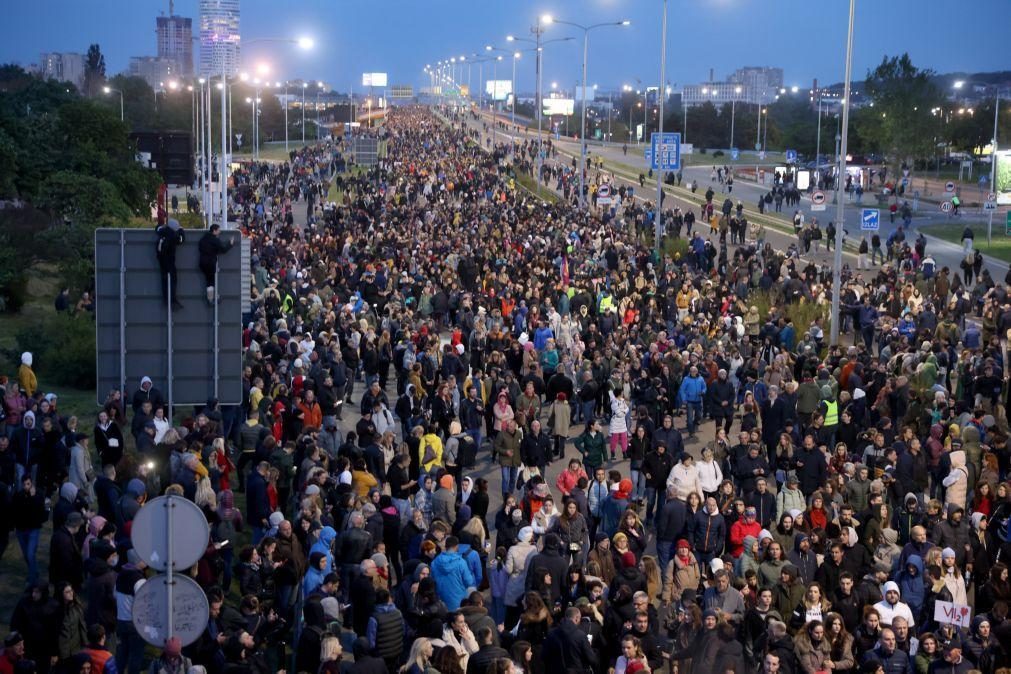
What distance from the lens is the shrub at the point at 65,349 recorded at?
89.9 feet

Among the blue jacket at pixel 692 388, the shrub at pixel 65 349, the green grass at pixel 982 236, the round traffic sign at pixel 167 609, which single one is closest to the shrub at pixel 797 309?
the blue jacket at pixel 692 388

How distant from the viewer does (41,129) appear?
53.6 metres

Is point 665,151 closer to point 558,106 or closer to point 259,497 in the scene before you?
point 259,497

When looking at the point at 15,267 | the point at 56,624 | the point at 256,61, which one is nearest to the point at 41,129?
the point at 256,61

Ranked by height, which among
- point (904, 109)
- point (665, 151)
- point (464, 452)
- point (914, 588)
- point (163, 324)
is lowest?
Result: point (914, 588)

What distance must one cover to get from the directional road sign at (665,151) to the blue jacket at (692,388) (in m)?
26.4

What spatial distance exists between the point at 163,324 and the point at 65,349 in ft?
36.0

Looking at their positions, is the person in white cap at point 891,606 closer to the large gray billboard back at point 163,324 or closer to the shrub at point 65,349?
the large gray billboard back at point 163,324

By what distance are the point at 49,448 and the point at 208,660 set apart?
6.62m

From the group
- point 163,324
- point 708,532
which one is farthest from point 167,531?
point 163,324

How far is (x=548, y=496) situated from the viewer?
13.8 meters

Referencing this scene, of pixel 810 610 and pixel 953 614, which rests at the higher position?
pixel 810 610

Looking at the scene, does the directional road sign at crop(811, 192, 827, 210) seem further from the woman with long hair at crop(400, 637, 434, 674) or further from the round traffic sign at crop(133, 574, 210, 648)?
the round traffic sign at crop(133, 574, 210, 648)

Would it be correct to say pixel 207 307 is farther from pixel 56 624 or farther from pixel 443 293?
pixel 443 293
